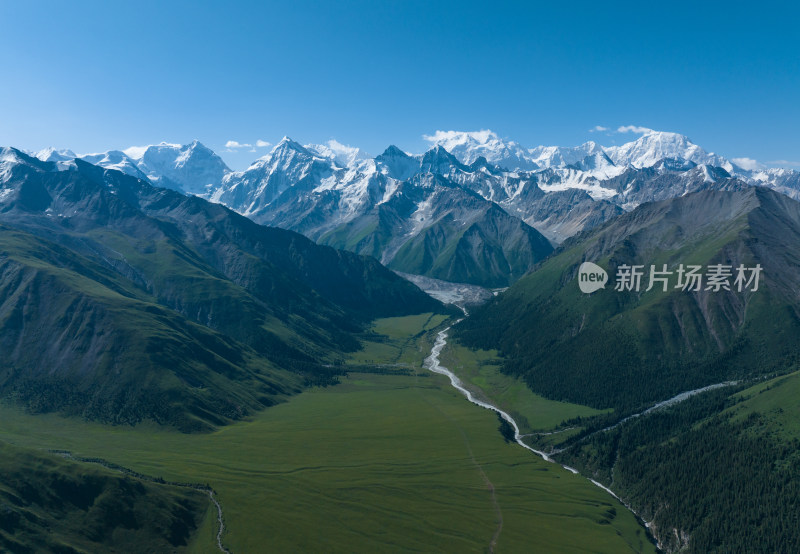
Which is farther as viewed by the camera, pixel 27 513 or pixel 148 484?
pixel 148 484

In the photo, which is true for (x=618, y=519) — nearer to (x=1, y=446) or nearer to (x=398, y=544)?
(x=398, y=544)

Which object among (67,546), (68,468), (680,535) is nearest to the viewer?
(67,546)

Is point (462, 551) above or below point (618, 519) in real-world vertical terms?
below

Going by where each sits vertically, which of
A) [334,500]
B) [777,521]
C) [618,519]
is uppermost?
[777,521]

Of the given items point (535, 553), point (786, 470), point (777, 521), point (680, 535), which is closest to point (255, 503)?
point (535, 553)

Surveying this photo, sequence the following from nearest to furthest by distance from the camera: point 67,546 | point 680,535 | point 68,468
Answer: point 67,546
point 68,468
point 680,535

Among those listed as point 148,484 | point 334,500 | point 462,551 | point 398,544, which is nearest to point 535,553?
point 462,551

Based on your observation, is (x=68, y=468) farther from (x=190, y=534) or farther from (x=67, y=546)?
(x=190, y=534)
